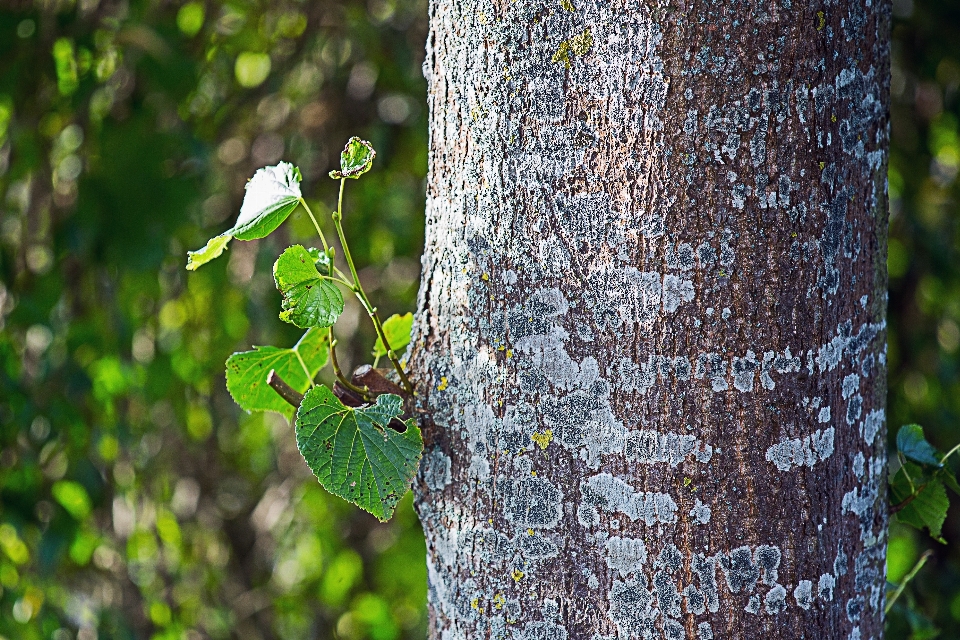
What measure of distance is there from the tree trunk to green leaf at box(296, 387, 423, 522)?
1.9 inches

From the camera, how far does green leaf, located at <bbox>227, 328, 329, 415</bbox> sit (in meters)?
0.62

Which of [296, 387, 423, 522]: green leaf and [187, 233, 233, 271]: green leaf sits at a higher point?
[187, 233, 233, 271]: green leaf

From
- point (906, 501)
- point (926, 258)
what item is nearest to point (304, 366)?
point (906, 501)

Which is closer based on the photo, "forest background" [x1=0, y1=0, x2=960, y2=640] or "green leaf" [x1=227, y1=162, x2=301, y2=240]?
"green leaf" [x1=227, y1=162, x2=301, y2=240]

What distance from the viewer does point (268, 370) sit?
25.1 inches

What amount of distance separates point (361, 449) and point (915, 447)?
1.48ft

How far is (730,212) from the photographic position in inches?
18.7

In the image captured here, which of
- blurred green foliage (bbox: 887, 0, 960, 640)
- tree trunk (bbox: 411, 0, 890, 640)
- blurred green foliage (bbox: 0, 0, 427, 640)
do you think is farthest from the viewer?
blurred green foliage (bbox: 887, 0, 960, 640)

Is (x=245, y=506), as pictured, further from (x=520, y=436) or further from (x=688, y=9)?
(x=688, y=9)

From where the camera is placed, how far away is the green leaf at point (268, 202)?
55cm

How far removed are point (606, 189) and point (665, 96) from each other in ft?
0.21

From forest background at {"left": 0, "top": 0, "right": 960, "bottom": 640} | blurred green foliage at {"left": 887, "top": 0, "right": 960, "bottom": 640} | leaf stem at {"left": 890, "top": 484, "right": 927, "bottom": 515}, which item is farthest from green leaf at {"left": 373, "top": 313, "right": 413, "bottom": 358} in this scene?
blurred green foliage at {"left": 887, "top": 0, "right": 960, "bottom": 640}

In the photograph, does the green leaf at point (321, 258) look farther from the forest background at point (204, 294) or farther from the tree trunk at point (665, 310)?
the forest background at point (204, 294)

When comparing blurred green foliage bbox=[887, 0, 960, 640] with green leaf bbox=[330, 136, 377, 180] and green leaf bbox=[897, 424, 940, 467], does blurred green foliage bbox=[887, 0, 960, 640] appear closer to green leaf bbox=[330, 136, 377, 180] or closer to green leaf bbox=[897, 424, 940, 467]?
green leaf bbox=[897, 424, 940, 467]
